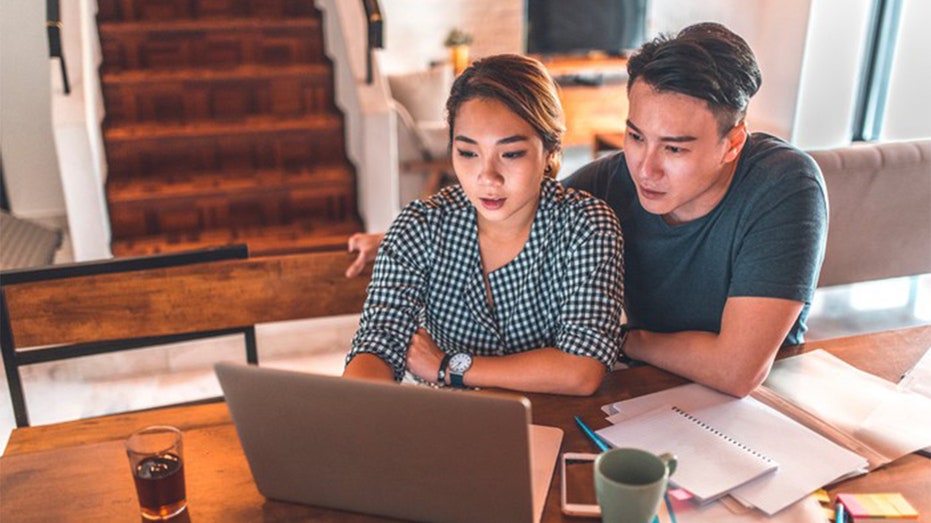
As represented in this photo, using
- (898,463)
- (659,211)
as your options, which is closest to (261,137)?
(659,211)

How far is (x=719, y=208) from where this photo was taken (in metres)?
1.45

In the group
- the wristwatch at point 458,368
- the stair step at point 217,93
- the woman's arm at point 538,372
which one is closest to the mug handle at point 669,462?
the woman's arm at point 538,372

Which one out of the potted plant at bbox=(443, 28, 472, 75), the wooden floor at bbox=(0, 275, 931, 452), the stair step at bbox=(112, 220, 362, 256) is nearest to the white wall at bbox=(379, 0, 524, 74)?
the potted plant at bbox=(443, 28, 472, 75)

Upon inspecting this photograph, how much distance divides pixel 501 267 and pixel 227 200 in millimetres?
2450

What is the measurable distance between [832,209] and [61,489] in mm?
2282

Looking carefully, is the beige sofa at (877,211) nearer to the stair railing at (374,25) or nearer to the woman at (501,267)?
the woman at (501,267)

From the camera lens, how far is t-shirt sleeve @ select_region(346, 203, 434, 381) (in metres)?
1.40

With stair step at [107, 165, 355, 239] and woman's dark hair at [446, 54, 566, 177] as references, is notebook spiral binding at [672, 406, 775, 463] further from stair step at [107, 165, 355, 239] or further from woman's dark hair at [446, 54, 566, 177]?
stair step at [107, 165, 355, 239]

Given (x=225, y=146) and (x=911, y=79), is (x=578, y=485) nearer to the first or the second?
(x=225, y=146)

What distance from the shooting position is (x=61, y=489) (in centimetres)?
108

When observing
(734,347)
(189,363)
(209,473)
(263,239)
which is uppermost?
(734,347)

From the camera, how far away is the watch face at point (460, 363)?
4.42 feet

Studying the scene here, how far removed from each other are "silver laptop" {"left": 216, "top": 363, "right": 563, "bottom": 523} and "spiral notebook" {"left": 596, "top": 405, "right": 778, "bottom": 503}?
20cm

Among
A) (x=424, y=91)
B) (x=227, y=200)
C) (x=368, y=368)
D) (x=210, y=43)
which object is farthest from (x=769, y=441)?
(x=424, y=91)
